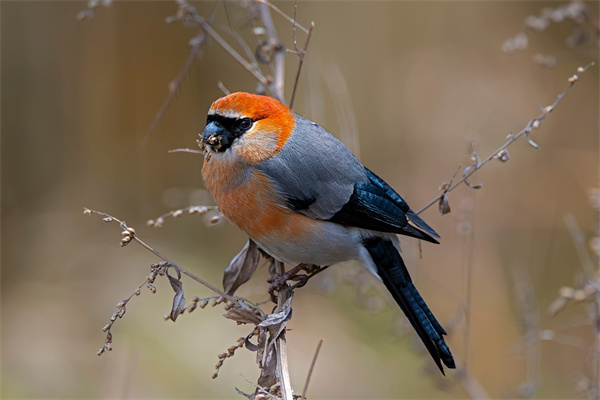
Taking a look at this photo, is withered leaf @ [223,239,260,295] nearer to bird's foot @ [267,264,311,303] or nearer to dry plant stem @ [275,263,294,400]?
bird's foot @ [267,264,311,303]

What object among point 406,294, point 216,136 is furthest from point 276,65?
point 406,294

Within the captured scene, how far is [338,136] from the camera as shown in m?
4.73

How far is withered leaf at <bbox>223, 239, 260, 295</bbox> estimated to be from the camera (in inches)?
101

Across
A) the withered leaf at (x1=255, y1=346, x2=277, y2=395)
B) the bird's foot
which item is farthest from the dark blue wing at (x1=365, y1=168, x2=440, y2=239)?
the withered leaf at (x1=255, y1=346, x2=277, y2=395)

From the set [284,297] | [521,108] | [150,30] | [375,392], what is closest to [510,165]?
[521,108]

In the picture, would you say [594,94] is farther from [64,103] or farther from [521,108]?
[64,103]

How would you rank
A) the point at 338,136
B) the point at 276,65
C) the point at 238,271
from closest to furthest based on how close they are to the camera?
the point at 238,271, the point at 276,65, the point at 338,136

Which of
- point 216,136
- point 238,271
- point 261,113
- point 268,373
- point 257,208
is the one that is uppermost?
point 261,113

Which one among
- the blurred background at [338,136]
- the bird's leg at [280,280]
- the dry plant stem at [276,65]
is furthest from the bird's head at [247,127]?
the blurred background at [338,136]

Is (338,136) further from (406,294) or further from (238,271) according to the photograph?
(238,271)

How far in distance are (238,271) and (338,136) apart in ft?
7.71

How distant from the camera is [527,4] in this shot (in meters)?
5.35

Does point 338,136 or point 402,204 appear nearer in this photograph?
point 402,204

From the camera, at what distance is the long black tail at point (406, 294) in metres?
2.68
